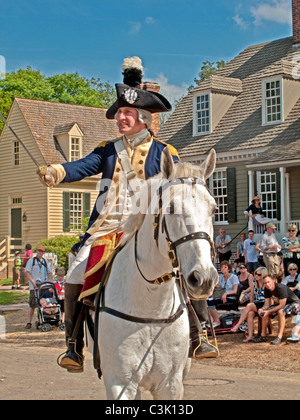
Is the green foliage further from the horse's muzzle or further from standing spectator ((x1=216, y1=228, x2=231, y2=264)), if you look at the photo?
the horse's muzzle

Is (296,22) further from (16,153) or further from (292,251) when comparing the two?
(16,153)

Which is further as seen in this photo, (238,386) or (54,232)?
(54,232)

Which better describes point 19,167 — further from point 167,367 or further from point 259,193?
point 167,367

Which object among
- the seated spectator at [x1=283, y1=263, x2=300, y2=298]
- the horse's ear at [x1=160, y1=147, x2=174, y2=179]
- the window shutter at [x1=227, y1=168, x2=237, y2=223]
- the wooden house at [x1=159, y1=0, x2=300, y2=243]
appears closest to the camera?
the horse's ear at [x1=160, y1=147, x2=174, y2=179]

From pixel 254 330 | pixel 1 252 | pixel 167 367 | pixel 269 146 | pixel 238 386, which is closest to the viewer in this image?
pixel 167 367

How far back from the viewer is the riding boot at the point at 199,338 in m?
5.46

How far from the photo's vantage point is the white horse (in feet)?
15.3

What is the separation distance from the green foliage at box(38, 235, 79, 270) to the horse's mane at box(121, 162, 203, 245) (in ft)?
88.0

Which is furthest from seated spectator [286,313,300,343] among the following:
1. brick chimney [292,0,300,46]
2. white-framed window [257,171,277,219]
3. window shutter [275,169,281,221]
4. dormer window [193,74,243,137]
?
brick chimney [292,0,300,46]

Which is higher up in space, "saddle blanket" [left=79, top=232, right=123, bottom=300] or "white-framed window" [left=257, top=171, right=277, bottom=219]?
"white-framed window" [left=257, top=171, right=277, bottom=219]

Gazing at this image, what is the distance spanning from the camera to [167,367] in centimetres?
494

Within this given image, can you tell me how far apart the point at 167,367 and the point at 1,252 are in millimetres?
31268
